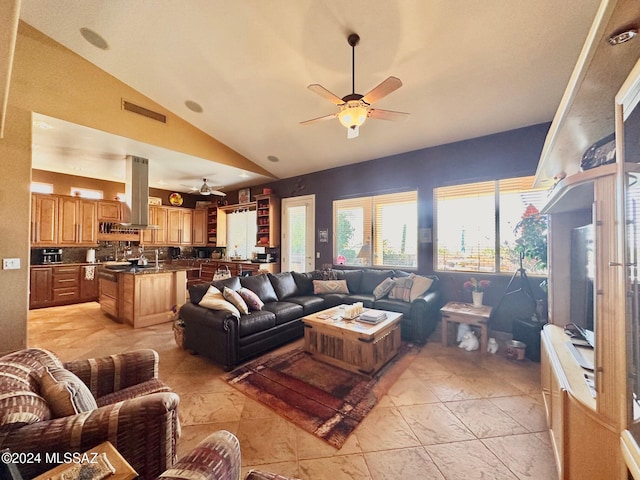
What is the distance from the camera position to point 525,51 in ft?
8.48

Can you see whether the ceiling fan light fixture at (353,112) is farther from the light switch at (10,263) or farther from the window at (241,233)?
the window at (241,233)

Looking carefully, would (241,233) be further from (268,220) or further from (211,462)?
(211,462)

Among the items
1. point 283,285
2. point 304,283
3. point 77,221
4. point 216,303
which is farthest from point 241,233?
point 216,303

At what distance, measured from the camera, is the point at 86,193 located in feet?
21.3

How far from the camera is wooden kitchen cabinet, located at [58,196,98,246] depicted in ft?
19.0

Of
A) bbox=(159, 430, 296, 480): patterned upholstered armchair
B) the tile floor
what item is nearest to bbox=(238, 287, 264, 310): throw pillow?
the tile floor

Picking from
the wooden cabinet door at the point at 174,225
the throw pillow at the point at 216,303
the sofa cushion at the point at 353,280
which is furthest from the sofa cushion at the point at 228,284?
the wooden cabinet door at the point at 174,225

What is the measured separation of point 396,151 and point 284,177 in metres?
2.87

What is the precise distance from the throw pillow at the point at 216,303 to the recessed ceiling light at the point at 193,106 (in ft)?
9.89

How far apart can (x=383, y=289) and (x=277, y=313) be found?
5.82 feet

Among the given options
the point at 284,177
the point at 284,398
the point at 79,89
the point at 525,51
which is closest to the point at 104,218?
the point at 79,89

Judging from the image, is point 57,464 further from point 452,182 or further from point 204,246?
point 204,246

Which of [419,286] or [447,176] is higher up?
[447,176]

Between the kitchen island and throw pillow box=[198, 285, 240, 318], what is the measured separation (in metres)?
1.89
